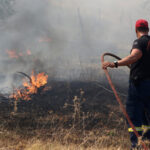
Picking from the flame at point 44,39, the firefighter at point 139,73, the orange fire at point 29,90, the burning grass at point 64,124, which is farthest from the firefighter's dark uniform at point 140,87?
the flame at point 44,39

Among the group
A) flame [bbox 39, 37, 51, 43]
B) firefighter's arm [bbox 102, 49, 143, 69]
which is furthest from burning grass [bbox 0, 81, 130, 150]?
flame [bbox 39, 37, 51, 43]

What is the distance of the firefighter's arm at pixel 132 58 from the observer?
334 centimetres

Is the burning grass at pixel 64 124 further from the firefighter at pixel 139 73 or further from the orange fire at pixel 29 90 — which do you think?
the firefighter at pixel 139 73

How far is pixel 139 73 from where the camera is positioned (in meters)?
3.62

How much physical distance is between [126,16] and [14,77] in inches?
2001

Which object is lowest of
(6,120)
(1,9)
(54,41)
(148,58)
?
(6,120)

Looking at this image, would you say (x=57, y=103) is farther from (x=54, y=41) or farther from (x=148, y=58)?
(x=54, y=41)

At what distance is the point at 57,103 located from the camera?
7855 mm

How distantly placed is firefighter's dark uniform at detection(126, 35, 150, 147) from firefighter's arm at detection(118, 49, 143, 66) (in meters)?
0.09

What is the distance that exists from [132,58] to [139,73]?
1.36ft

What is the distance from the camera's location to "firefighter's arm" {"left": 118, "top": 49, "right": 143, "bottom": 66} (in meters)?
3.34

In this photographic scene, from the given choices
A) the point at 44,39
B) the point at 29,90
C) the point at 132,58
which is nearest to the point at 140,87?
the point at 132,58

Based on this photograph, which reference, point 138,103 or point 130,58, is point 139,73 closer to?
point 130,58

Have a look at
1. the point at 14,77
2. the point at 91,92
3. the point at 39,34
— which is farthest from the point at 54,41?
the point at 91,92
